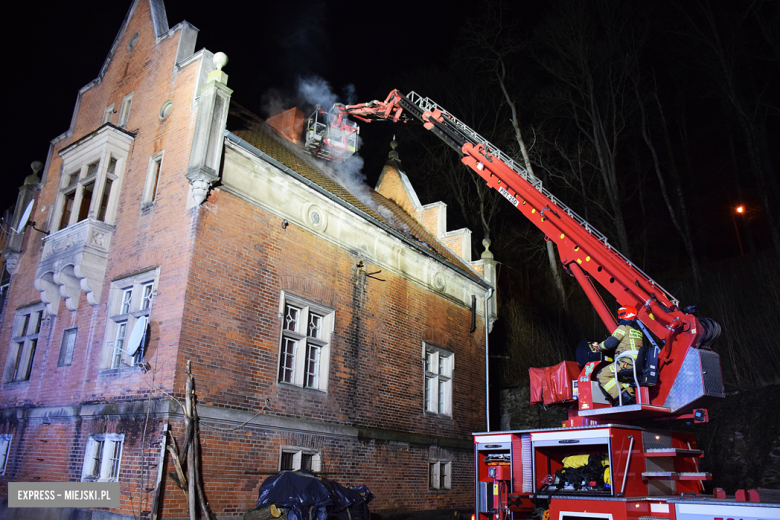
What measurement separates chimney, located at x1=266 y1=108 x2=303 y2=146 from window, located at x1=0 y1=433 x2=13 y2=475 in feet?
40.1

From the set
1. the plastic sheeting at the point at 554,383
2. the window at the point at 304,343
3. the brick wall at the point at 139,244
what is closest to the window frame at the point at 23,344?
the brick wall at the point at 139,244

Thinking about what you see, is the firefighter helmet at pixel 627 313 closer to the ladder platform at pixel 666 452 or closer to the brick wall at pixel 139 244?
the ladder platform at pixel 666 452

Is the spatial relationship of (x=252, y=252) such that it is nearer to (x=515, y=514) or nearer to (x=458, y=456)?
(x=515, y=514)

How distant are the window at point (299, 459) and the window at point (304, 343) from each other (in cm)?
137

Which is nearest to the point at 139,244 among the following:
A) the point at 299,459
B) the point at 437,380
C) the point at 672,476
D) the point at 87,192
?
the point at 87,192

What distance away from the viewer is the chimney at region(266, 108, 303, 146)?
2000 centimetres

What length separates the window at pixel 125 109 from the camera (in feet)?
46.4

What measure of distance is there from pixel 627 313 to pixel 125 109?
12.9m

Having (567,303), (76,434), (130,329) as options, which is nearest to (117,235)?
(130,329)

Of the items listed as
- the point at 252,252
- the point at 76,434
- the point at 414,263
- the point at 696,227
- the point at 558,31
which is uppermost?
the point at 558,31

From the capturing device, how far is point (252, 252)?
11.5m

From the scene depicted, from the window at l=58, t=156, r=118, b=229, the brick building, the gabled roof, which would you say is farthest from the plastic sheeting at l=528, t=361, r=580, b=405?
the window at l=58, t=156, r=118, b=229

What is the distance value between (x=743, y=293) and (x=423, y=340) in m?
11.0

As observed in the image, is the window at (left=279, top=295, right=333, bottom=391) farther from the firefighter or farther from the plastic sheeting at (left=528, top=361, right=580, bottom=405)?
the firefighter
